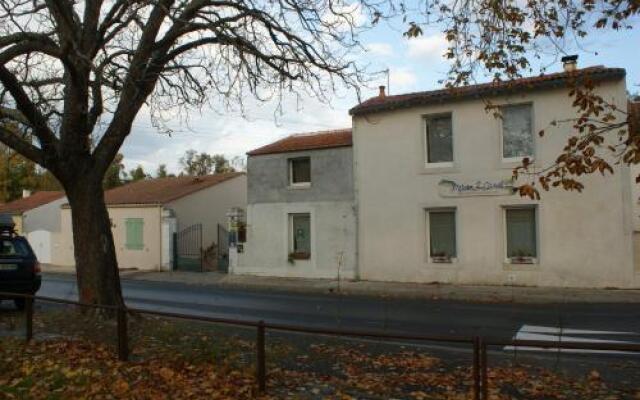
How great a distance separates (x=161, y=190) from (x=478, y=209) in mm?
19008

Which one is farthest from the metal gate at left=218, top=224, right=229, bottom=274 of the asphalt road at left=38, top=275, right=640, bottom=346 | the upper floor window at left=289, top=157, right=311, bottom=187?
the asphalt road at left=38, top=275, right=640, bottom=346

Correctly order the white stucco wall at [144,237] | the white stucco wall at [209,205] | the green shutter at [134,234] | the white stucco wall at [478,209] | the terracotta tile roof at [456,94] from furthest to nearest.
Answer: the white stucco wall at [209,205] < the green shutter at [134,234] < the white stucco wall at [144,237] < the white stucco wall at [478,209] < the terracotta tile roof at [456,94]

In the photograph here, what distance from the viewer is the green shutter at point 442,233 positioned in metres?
20.5

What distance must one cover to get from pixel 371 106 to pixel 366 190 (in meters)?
2.90

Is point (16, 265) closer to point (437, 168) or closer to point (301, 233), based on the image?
point (301, 233)

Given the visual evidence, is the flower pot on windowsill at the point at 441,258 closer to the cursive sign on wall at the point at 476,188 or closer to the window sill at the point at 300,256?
the cursive sign on wall at the point at 476,188

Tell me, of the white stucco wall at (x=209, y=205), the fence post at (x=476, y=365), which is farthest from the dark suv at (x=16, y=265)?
the white stucco wall at (x=209, y=205)

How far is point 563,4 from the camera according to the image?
6582 millimetres

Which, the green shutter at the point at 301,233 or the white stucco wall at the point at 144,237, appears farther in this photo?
the white stucco wall at the point at 144,237

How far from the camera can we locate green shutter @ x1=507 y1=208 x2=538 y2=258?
63.2 feet

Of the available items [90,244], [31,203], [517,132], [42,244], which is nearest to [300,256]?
[517,132]

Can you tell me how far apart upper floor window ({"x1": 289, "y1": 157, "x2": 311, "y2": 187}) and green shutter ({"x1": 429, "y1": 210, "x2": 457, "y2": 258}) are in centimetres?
525

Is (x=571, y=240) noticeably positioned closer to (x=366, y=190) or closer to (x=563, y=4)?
(x=366, y=190)

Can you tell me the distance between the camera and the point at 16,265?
13.5m
